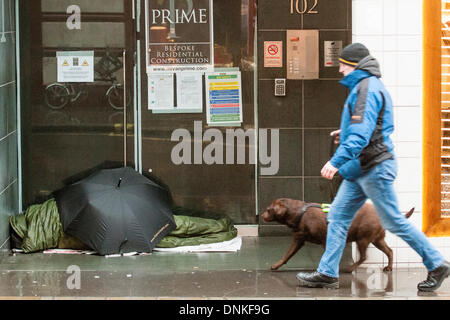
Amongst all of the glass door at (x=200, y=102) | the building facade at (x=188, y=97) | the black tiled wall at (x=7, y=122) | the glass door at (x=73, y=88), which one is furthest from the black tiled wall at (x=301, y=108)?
the black tiled wall at (x=7, y=122)

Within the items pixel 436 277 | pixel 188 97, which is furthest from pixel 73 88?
pixel 436 277

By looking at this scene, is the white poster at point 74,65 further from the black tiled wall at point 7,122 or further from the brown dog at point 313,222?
the brown dog at point 313,222

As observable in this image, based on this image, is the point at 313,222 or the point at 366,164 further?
the point at 313,222

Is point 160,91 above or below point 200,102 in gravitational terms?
above

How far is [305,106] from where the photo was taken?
32.0ft

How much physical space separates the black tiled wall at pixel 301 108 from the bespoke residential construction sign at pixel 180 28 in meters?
0.61

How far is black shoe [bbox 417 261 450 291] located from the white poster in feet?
14.4

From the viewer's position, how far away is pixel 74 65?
973 centimetres

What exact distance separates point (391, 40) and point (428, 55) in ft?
1.33

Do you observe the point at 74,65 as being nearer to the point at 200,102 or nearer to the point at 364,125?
the point at 200,102

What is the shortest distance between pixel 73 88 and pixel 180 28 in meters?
1.38

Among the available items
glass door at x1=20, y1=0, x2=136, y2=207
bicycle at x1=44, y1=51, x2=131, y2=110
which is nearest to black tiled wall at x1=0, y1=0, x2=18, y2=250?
glass door at x1=20, y1=0, x2=136, y2=207

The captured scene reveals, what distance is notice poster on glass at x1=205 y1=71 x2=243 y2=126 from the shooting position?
9.81 m
